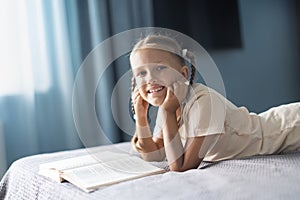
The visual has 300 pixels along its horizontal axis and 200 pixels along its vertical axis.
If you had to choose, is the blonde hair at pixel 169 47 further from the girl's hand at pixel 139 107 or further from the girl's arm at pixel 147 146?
the girl's arm at pixel 147 146

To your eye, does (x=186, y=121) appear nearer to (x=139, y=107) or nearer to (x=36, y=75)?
(x=139, y=107)

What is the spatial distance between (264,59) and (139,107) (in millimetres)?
1697

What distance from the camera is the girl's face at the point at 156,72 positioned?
3.91 ft

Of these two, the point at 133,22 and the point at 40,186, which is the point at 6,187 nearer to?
the point at 40,186

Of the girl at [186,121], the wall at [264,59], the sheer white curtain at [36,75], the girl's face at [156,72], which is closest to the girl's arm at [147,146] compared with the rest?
the girl at [186,121]

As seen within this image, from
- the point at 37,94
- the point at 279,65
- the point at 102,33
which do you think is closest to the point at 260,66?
the point at 279,65

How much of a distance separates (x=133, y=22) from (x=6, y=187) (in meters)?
1.43

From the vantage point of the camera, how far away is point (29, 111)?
7.35 ft

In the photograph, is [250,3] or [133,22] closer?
[133,22]

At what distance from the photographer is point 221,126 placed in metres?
1.21

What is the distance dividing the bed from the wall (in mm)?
1486

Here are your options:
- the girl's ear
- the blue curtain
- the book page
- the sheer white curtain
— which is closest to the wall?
the blue curtain

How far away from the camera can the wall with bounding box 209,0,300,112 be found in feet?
9.01

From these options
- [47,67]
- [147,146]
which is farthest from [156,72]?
[47,67]
